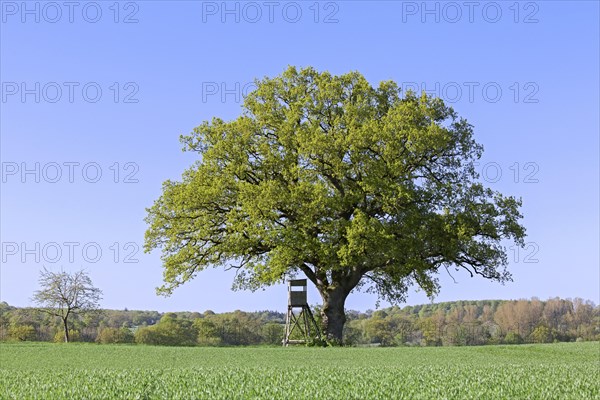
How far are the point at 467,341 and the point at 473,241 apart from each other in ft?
39.2

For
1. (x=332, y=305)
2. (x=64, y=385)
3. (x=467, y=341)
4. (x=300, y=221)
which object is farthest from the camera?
(x=467, y=341)

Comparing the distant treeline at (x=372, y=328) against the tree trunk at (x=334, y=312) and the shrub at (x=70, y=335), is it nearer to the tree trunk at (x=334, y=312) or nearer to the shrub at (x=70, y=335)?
the shrub at (x=70, y=335)

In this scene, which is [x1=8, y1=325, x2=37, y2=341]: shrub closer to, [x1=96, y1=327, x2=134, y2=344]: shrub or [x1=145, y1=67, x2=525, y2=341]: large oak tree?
[x1=96, y1=327, x2=134, y2=344]: shrub

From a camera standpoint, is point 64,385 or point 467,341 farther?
point 467,341

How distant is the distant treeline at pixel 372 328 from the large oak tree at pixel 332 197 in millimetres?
5156

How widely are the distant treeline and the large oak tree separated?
5.16 metres

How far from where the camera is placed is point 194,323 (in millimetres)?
45938

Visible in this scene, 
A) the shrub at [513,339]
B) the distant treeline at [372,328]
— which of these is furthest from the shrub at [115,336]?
the shrub at [513,339]

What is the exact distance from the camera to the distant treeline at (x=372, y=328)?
143 feet

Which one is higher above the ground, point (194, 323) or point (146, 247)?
point (146, 247)

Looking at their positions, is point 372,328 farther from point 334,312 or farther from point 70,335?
point 70,335

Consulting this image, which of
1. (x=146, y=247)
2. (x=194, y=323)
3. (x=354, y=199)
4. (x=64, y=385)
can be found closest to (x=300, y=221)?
(x=354, y=199)

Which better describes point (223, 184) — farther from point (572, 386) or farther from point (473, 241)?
point (572, 386)

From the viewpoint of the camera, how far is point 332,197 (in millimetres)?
33031
